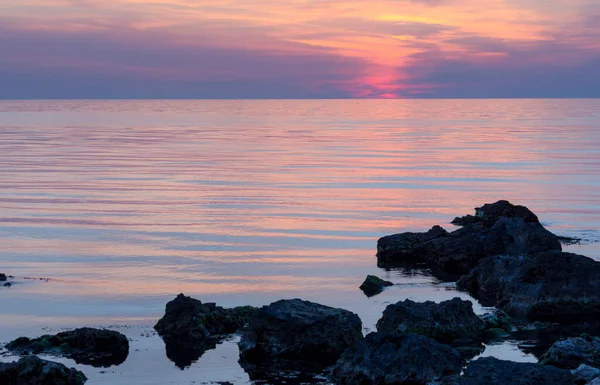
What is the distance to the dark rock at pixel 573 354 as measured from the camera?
52.1 ft

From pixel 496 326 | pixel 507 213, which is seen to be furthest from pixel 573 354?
pixel 507 213

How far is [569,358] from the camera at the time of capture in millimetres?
15922

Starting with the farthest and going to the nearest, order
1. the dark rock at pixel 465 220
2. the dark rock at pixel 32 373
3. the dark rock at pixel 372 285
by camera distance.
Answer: the dark rock at pixel 465 220
the dark rock at pixel 372 285
the dark rock at pixel 32 373

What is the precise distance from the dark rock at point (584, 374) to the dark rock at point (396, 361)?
1880mm

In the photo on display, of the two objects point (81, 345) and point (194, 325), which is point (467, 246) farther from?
point (81, 345)

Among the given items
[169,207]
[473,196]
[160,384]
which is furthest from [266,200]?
[160,384]

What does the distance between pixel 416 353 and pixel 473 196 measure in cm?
2857

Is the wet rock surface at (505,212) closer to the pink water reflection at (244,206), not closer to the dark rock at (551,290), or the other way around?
the pink water reflection at (244,206)

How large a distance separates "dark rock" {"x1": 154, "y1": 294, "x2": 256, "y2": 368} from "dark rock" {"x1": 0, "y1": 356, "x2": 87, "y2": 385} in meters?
3.26

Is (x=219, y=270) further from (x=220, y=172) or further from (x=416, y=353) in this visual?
(x=220, y=172)

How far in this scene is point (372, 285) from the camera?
23.3 meters

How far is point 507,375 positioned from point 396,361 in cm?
216

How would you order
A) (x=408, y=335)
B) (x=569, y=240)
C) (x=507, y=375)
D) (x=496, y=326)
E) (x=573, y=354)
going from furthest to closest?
(x=569, y=240) → (x=496, y=326) → (x=573, y=354) → (x=408, y=335) → (x=507, y=375)

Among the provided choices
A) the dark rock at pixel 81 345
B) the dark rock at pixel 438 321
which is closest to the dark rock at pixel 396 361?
the dark rock at pixel 438 321
